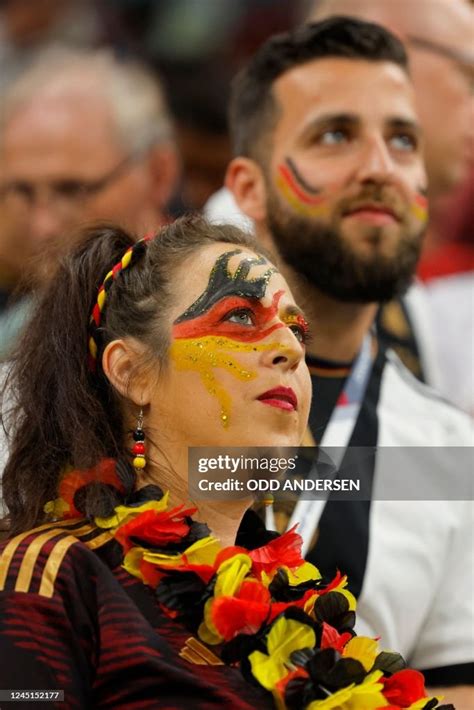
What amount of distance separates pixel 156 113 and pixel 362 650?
10.0 ft

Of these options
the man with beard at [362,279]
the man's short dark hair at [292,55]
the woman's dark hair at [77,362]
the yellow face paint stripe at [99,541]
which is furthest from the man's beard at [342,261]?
the yellow face paint stripe at [99,541]

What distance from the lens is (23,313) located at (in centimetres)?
270

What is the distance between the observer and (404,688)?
221cm

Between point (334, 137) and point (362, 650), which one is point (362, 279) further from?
point (362, 650)

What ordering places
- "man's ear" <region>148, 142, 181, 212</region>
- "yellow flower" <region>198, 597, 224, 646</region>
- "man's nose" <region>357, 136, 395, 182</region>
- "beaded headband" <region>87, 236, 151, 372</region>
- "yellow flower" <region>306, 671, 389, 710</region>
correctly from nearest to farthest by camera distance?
"yellow flower" <region>306, 671, 389, 710</region>
"yellow flower" <region>198, 597, 224, 646</region>
"beaded headband" <region>87, 236, 151, 372</region>
"man's nose" <region>357, 136, 395, 182</region>
"man's ear" <region>148, 142, 181, 212</region>

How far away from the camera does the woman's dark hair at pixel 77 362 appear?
2377mm

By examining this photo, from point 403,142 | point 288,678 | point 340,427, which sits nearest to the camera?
point 288,678

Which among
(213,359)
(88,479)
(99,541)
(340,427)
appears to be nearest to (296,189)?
(340,427)

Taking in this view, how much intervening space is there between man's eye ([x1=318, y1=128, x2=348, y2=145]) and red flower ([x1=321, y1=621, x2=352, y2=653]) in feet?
5.21

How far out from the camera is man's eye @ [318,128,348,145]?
3446mm

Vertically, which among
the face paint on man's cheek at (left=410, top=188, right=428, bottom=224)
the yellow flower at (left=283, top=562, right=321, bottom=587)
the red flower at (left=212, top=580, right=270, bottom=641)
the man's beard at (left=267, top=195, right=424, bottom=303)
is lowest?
the red flower at (left=212, top=580, right=270, bottom=641)

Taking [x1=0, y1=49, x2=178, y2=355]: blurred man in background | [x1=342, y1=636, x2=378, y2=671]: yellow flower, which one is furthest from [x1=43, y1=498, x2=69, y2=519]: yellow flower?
[x1=0, y1=49, x2=178, y2=355]: blurred man in background

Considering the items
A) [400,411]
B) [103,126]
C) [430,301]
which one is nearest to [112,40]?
[103,126]

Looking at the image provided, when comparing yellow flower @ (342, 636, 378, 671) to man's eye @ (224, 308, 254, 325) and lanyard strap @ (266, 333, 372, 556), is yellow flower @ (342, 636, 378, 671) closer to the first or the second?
man's eye @ (224, 308, 254, 325)
